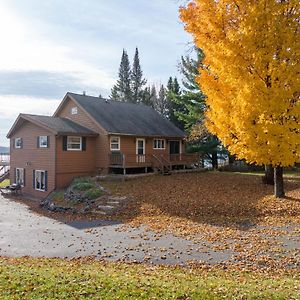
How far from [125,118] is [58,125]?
6.28m

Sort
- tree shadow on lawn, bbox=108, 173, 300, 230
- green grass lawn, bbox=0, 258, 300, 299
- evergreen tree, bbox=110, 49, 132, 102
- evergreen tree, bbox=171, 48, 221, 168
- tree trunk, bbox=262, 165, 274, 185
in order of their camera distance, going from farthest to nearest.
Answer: evergreen tree, bbox=110, 49, 132, 102, evergreen tree, bbox=171, 48, 221, 168, tree trunk, bbox=262, 165, 274, 185, tree shadow on lawn, bbox=108, 173, 300, 230, green grass lawn, bbox=0, 258, 300, 299

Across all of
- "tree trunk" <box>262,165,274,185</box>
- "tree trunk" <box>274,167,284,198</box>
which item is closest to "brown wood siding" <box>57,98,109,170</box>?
"tree trunk" <box>262,165,274,185</box>

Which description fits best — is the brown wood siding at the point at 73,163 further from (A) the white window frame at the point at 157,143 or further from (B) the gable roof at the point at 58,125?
(A) the white window frame at the point at 157,143

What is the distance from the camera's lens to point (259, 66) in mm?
13609

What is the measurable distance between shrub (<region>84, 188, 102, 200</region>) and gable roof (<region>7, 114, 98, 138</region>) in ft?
18.5

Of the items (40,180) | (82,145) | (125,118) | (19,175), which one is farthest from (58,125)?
(19,175)

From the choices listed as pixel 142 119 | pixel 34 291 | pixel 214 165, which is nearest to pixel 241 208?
pixel 34 291

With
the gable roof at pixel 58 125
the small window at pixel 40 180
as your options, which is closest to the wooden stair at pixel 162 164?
the gable roof at pixel 58 125

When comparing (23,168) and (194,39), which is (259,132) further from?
(23,168)

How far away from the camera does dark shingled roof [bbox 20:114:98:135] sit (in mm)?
24828

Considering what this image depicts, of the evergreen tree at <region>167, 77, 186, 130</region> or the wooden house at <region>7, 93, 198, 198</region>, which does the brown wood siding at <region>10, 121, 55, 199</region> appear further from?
the evergreen tree at <region>167, 77, 186, 130</region>

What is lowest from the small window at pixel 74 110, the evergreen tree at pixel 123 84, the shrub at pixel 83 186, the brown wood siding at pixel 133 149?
the shrub at pixel 83 186

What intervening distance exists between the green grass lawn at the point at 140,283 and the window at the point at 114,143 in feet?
60.2

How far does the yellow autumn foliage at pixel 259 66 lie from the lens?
43.3ft
